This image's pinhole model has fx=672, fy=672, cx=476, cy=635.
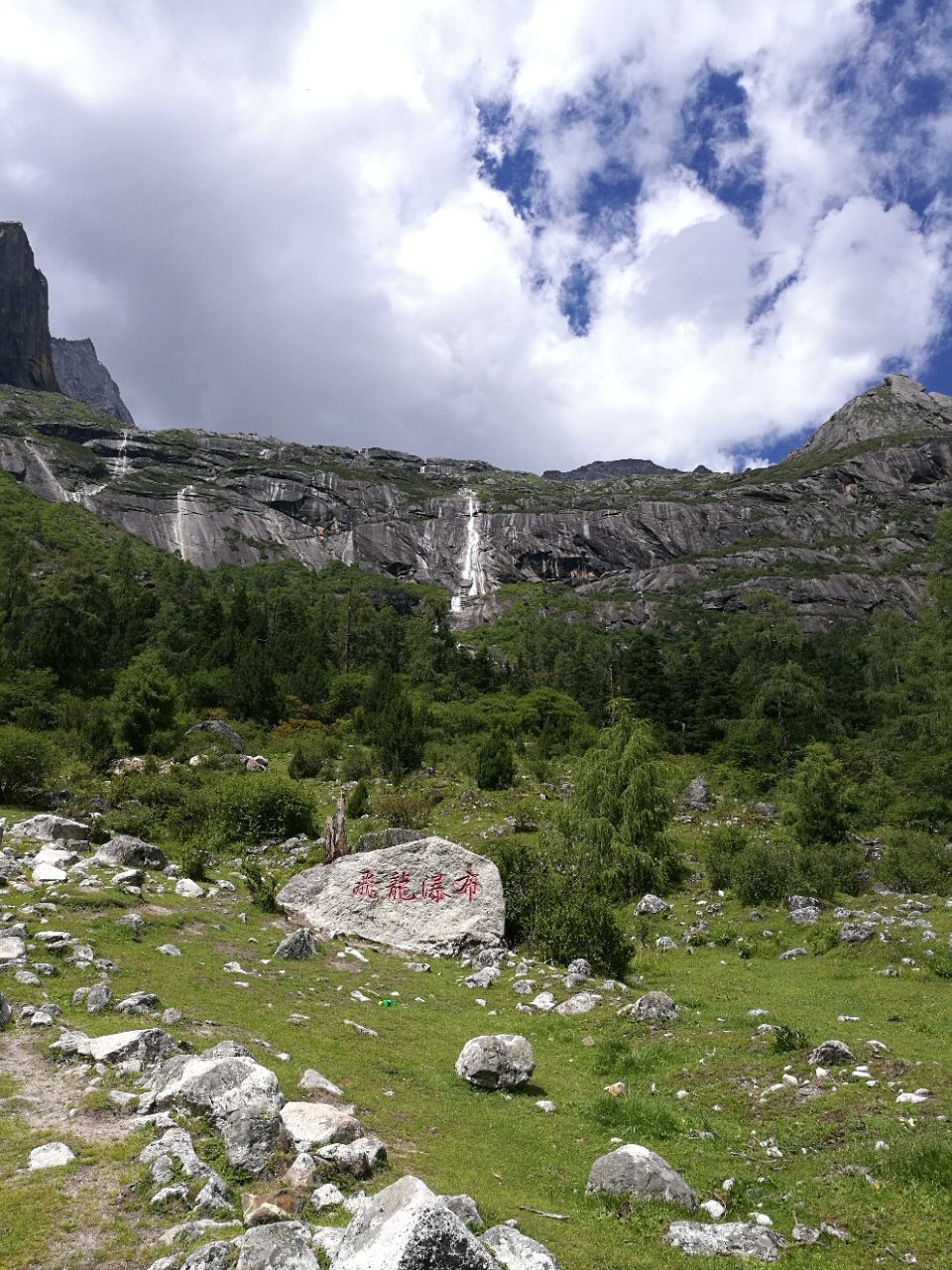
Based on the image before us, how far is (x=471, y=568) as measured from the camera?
158000 millimetres

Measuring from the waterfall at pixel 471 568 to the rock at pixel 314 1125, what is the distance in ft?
435

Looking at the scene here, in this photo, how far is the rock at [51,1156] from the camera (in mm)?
5082

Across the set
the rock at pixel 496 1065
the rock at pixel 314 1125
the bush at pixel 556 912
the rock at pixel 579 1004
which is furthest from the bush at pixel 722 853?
the rock at pixel 314 1125

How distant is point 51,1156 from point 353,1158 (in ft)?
7.55

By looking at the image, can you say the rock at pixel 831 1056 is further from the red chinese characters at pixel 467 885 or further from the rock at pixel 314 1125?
the red chinese characters at pixel 467 885

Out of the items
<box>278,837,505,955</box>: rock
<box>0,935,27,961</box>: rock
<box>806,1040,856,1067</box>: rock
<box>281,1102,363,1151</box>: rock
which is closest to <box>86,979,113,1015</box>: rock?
<box>0,935,27,961</box>: rock

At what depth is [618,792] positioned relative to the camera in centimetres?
2434

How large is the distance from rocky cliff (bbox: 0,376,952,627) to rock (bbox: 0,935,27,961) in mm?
120548

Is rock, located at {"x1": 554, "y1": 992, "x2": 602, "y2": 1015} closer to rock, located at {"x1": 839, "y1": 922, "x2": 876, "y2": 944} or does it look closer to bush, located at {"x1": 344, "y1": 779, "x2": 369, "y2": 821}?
rock, located at {"x1": 839, "y1": 922, "x2": 876, "y2": 944}

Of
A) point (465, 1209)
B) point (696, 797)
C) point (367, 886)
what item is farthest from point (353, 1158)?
point (696, 797)

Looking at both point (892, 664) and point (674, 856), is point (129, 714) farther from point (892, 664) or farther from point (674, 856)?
point (892, 664)

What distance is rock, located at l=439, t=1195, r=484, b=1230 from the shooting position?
459 cm

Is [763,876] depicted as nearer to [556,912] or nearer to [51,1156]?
[556,912]

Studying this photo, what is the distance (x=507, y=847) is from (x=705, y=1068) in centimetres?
1081
